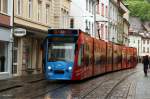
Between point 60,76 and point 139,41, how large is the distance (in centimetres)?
12543

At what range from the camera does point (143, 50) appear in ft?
531

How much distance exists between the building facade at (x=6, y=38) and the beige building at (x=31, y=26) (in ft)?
2.32

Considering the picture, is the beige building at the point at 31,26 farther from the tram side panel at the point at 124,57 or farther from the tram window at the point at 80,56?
the tram side panel at the point at 124,57

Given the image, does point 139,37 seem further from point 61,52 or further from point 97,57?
point 61,52

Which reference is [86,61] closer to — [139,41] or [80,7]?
[80,7]

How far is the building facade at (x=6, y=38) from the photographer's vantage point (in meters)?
36.1

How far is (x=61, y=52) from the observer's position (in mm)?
→ 31641


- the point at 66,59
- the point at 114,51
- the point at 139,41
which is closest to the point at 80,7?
the point at 114,51

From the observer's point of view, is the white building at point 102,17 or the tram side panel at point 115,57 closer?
the tram side panel at point 115,57

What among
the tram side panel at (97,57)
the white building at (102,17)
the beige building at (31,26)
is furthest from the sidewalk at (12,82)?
the white building at (102,17)

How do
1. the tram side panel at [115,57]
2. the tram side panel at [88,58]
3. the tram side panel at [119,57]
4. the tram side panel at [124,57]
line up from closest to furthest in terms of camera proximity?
the tram side panel at [88,58] → the tram side panel at [115,57] → the tram side panel at [119,57] → the tram side panel at [124,57]

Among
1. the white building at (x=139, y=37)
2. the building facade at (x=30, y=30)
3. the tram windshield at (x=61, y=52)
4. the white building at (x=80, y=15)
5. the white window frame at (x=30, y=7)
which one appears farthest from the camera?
the white building at (x=139, y=37)

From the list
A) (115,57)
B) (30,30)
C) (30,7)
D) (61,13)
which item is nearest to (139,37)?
(115,57)

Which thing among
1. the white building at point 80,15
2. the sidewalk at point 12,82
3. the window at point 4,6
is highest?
the white building at point 80,15
